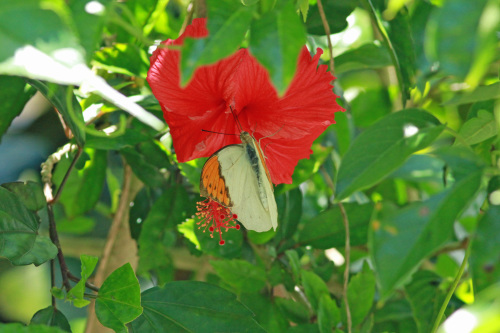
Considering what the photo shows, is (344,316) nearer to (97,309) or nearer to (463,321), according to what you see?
(97,309)

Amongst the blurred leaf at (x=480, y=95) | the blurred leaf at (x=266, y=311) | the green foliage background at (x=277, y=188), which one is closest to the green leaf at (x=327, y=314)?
the green foliage background at (x=277, y=188)

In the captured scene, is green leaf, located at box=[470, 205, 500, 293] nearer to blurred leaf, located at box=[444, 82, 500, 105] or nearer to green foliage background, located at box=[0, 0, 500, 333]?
green foliage background, located at box=[0, 0, 500, 333]

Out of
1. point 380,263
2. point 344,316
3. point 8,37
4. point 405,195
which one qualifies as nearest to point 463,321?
point 380,263

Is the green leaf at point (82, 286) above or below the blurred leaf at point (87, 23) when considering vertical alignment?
below

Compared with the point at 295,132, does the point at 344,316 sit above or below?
below

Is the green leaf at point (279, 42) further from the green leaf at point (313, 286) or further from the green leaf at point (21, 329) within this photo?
the green leaf at point (313, 286)

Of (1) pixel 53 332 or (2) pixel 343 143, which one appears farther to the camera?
(2) pixel 343 143
